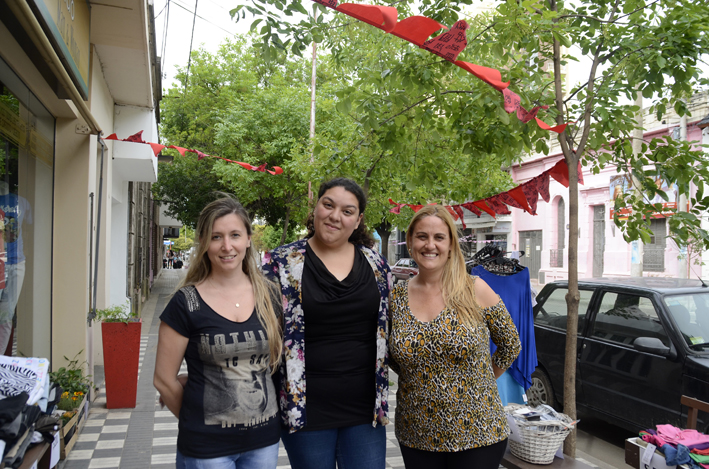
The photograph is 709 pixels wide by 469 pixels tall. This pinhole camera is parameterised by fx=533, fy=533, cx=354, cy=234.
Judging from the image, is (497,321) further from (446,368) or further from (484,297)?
(446,368)

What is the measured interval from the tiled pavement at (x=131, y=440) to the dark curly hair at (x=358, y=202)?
1563mm

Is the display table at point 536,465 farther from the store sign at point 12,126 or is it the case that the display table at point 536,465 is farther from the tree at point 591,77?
the store sign at point 12,126

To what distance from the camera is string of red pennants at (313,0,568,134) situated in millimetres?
2799

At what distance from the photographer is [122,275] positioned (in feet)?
35.0

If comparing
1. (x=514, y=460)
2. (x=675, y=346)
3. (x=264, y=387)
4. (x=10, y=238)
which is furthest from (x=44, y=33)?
(x=675, y=346)

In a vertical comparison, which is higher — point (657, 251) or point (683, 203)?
point (683, 203)

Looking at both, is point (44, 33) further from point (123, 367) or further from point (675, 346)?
point (675, 346)

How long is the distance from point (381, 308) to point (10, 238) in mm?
3091

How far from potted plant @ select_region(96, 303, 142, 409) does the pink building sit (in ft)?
43.0

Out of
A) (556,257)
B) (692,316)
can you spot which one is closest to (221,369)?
(692,316)

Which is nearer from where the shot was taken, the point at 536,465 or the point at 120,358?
the point at 536,465

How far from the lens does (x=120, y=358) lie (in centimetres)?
553

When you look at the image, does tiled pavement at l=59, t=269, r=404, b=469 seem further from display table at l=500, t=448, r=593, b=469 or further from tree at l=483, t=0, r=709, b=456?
tree at l=483, t=0, r=709, b=456

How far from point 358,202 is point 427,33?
1084 mm
